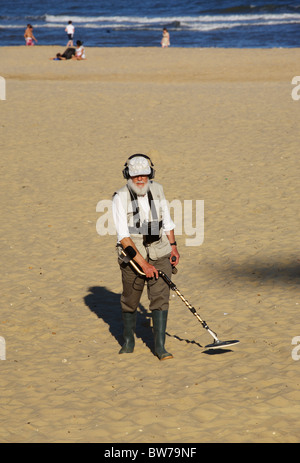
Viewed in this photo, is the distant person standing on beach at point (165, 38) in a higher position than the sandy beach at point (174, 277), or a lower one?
higher

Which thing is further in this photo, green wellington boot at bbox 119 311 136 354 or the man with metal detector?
green wellington boot at bbox 119 311 136 354

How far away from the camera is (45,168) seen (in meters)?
14.7

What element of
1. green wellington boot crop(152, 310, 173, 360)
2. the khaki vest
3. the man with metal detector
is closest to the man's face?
the man with metal detector

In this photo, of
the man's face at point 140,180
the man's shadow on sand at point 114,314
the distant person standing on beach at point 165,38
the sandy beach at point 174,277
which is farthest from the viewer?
the distant person standing on beach at point 165,38

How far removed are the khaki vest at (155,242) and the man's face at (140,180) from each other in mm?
121

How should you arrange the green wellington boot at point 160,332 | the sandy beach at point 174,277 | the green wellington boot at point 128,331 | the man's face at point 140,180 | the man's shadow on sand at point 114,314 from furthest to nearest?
the man's shadow on sand at point 114,314 < the green wellington boot at point 128,331 < the green wellington boot at point 160,332 < the man's face at point 140,180 < the sandy beach at point 174,277

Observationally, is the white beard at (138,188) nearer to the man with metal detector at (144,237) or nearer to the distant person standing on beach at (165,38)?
the man with metal detector at (144,237)

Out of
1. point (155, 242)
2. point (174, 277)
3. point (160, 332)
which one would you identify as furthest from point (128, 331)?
point (174, 277)

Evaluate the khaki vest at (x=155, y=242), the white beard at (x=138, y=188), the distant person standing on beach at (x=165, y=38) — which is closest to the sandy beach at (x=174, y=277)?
the khaki vest at (x=155, y=242)

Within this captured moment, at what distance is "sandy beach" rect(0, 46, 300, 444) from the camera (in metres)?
5.70

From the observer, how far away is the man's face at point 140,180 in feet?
20.2

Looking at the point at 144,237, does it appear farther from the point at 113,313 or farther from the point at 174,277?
the point at 174,277

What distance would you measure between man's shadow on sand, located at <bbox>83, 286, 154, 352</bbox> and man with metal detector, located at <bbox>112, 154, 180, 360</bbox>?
79 cm

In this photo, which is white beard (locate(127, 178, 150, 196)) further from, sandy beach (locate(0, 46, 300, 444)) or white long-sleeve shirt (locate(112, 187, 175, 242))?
sandy beach (locate(0, 46, 300, 444))
